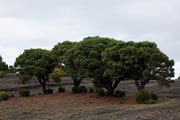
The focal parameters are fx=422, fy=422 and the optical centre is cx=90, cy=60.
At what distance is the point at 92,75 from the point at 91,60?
3.96ft

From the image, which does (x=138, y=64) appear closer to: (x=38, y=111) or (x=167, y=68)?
(x=167, y=68)

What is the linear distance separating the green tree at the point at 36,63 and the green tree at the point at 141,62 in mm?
11772

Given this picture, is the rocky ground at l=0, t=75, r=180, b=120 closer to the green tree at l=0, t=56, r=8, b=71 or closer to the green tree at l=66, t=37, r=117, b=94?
the green tree at l=66, t=37, r=117, b=94

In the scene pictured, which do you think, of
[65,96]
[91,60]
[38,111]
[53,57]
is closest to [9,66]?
[53,57]

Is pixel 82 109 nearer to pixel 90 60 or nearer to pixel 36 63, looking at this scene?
pixel 90 60

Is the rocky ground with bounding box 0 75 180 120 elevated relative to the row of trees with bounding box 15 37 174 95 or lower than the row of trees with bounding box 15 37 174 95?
lower

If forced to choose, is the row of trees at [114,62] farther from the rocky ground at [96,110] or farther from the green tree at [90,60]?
the rocky ground at [96,110]

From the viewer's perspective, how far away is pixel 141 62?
30.8m

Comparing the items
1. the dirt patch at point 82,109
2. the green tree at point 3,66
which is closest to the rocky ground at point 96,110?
the dirt patch at point 82,109

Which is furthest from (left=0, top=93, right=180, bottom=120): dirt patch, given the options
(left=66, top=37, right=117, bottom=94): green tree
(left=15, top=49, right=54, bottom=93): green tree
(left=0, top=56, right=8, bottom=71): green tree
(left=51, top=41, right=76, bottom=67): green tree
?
(left=0, top=56, right=8, bottom=71): green tree

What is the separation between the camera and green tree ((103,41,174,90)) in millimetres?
30047

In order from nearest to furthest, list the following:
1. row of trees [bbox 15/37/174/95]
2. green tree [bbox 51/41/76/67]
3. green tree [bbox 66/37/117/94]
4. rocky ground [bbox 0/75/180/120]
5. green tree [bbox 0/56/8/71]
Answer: rocky ground [bbox 0/75/180/120], row of trees [bbox 15/37/174/95], green tree [bbox 66/37/117/94], green tree [bbox 51/41/76/67], green tree [bbox 0/56/8/71]

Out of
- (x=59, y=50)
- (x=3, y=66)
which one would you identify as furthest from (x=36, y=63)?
(x=3, y=66)

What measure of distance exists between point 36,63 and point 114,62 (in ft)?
43.1
